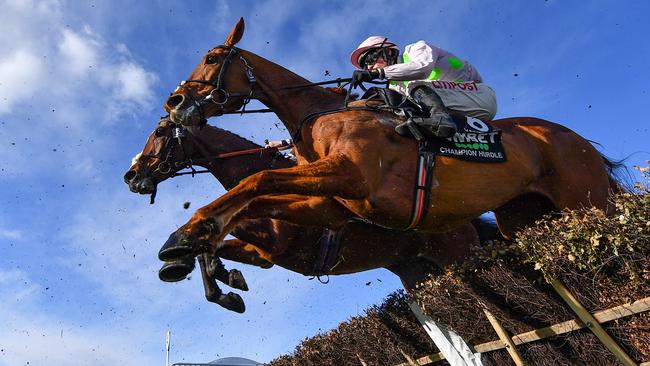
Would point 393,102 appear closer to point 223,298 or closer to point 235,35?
point 235,35

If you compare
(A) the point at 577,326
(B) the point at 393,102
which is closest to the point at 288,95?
(B) the point at 393,102

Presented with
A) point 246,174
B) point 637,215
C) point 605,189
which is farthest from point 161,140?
point 637,215

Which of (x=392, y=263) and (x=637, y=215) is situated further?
(x=392, y=263)

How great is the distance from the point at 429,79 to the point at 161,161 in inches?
123

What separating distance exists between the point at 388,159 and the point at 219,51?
1.76 m

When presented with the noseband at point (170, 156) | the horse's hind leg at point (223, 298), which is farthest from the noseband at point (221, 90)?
the noseband at point (170, 156)

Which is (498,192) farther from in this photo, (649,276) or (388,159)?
(649,276)

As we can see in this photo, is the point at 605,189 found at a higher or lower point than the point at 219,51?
lower

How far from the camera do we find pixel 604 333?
391 centimetres

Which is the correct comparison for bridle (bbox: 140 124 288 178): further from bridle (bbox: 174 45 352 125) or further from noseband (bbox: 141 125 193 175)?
bridle (bbox: 174 45 352 125)

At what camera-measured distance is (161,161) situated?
22.0 ft

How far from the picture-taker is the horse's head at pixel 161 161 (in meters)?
6.61

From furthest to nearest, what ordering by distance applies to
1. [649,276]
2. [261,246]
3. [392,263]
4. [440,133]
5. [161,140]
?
[161,140] → [392,263] → [261,246] → [440,133] → [649,276]

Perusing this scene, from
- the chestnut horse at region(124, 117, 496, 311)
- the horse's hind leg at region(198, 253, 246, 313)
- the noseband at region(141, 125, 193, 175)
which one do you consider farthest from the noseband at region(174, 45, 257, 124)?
the noseband at region(141, 125, 193, 175)
